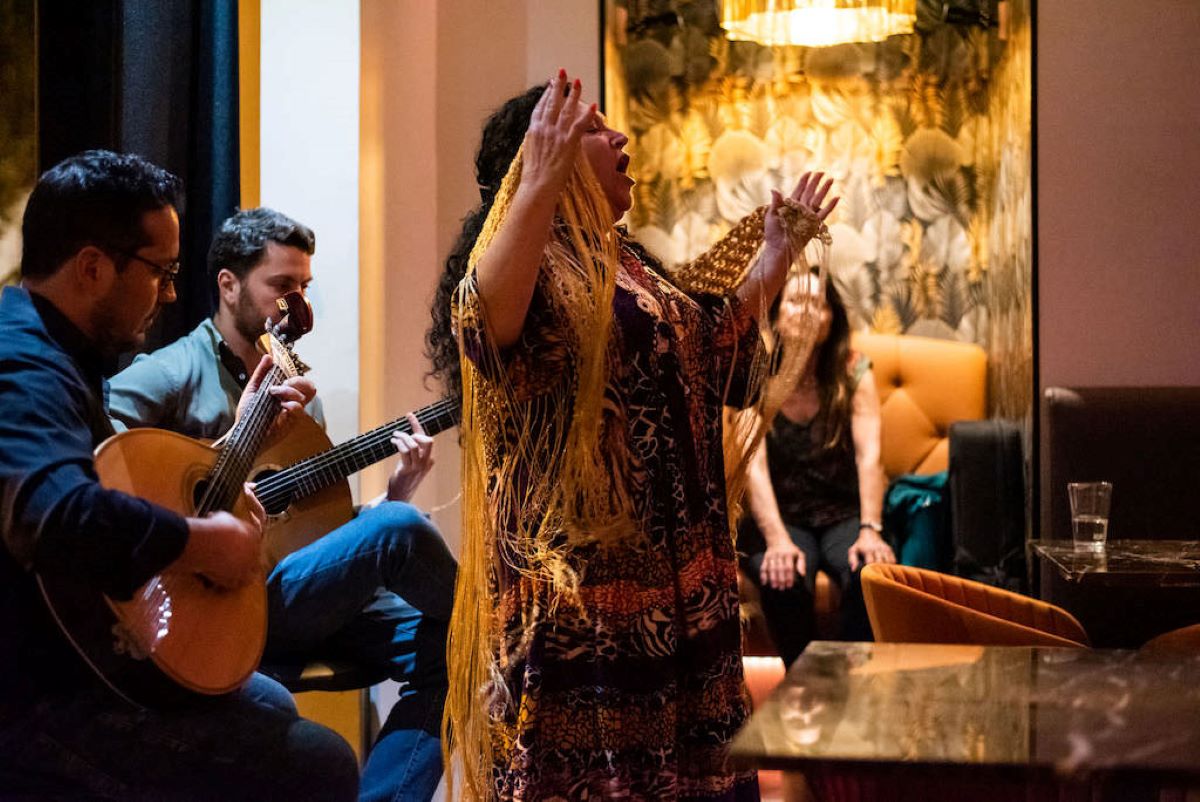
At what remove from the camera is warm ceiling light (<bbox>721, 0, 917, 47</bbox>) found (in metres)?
4.00

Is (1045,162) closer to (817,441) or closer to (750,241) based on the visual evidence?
(817,441)

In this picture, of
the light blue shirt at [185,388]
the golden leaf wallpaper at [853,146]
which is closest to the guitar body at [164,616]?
the light blue shirt at [185,388]

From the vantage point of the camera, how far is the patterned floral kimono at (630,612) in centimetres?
168

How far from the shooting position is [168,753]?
169 cm

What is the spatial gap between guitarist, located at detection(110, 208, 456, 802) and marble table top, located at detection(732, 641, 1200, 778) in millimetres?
1183

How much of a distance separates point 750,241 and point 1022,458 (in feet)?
7.51

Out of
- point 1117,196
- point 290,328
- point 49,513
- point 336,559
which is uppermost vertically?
point 1117,196

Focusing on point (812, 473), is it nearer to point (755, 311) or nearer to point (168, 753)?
point (755, 311)

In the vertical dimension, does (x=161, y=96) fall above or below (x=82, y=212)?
above

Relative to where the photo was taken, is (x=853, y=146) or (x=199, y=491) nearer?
(x=199, y=491)

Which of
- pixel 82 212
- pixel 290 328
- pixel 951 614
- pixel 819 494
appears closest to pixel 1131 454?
pixel 819 494

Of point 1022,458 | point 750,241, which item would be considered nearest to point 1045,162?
point 1022,458

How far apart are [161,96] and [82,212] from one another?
3.84 feet

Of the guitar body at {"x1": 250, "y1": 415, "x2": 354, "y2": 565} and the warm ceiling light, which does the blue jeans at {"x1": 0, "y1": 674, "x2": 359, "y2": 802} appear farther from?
the warm ceiling light
